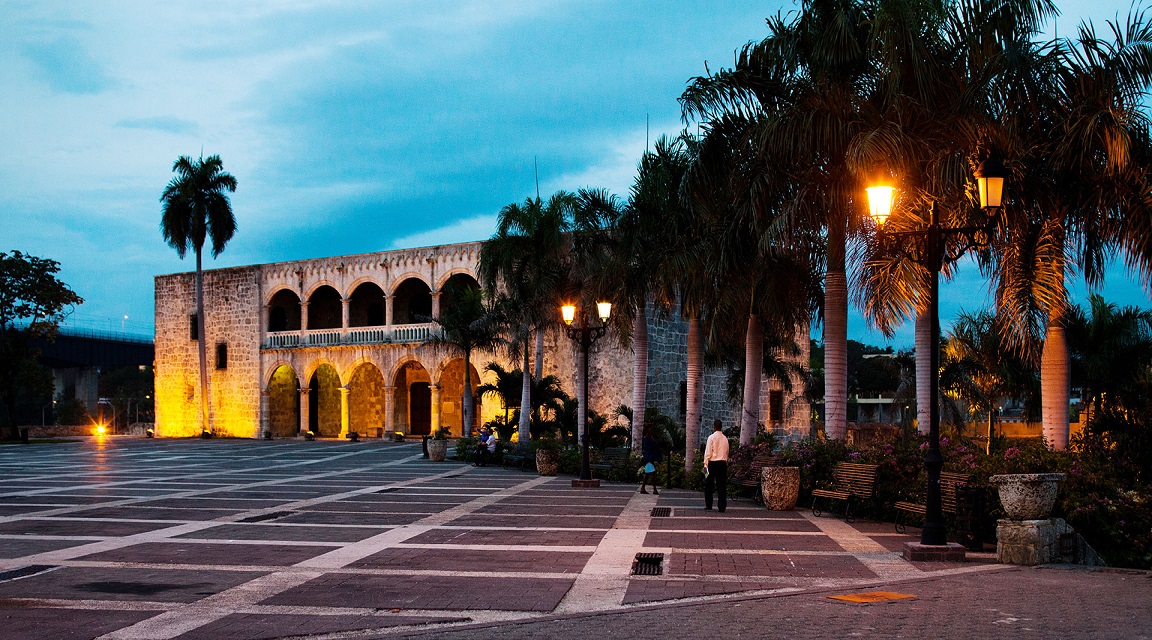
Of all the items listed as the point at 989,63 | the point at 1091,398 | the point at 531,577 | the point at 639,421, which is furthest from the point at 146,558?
the point at 1091,398

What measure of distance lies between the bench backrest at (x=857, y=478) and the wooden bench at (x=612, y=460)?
781 cm

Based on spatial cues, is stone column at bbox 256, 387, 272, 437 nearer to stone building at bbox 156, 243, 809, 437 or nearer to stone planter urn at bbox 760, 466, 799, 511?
stone building at bbox 156, 243, 809, 437

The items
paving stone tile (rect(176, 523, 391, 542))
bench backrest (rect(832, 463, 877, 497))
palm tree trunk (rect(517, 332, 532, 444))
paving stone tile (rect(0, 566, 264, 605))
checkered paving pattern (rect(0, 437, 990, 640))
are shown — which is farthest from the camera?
palm tree trunk (rect(517, 332, 532, 444))

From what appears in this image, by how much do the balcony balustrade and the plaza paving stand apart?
25.5m

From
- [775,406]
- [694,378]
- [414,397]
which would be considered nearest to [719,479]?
[694,378]

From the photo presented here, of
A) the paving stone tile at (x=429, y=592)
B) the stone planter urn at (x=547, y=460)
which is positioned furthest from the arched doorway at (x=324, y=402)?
the paving stone tile at (x=429, y=592)

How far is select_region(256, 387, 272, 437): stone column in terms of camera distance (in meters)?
47.2

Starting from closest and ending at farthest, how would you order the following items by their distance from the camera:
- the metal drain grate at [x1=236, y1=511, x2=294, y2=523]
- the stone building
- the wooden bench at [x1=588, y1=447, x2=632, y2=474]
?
the metal drain grate at [x1=236, y1=511, x2=294, y2=523], the wooden bench at [x1=588, y1=447, x2=632, y2=474], the stone building

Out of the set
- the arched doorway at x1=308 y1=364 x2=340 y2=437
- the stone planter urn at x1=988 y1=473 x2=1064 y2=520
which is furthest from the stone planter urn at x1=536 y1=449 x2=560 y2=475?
the arched doorway at x1=308 y1=364 x2=340 y2=437

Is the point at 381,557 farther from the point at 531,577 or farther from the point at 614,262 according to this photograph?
the point at 614,262

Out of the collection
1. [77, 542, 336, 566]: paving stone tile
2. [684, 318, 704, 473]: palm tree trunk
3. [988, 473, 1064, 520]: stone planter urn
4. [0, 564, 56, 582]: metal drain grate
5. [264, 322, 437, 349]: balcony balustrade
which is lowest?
[77, 542, 336, 566]: paving stone tile

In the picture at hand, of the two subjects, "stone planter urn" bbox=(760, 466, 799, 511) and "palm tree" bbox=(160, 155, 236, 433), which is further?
"palm tree" bbox=(160, 155, 236, 433)

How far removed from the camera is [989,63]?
12562 millimetres

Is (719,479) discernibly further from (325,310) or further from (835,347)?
(325,310)
